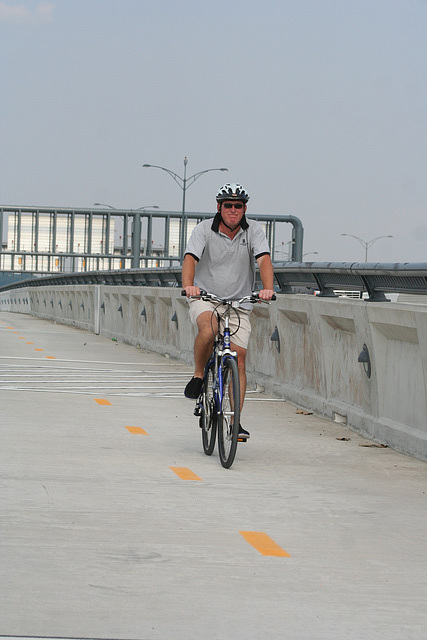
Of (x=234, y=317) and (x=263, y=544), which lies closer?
(x=263, y=544)

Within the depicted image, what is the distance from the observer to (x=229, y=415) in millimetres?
8453

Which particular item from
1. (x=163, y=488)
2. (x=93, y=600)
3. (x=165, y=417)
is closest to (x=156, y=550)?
(x=93, y=600)

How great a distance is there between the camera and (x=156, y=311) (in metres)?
20.9

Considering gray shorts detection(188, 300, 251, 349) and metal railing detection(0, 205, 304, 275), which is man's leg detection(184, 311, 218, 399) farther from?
metal railing detection(0, 205, 304, 275)

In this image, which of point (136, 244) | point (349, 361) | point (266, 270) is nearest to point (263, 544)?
point (266, 270)

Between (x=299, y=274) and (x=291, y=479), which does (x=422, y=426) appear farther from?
(x=299, y=274)

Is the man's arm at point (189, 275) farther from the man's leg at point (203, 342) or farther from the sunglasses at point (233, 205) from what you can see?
the sunglasses at point (233, 205)

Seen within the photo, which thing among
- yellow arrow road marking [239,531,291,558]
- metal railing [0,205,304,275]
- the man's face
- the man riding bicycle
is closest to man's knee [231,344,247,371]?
the man riding bicycle

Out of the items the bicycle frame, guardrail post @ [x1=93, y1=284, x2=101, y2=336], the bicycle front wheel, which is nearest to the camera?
the bicycle front wheel

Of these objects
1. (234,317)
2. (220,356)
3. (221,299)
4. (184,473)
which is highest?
(221,299)

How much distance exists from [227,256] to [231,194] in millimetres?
452

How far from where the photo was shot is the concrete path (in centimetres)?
473

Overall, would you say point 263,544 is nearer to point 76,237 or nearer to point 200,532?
point 200,532

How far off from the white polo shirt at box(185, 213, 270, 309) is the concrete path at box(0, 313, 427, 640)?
124 cm
